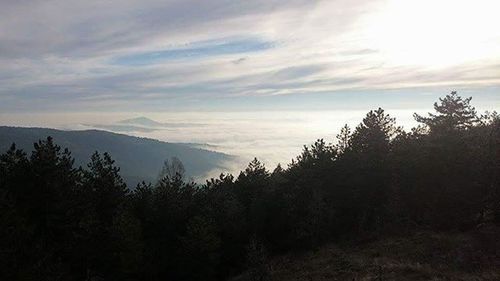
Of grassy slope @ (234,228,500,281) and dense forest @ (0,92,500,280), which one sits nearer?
grassy slope @ (234,228,500,281)

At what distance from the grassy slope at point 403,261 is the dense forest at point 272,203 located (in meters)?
2.79

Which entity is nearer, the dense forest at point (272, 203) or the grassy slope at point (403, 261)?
the grassy slope at point (403, 261)

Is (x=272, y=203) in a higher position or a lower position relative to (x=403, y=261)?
higher

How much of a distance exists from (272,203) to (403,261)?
78.9 feet

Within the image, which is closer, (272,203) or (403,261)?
(403,261)

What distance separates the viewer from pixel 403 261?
40.3m

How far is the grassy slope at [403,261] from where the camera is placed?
35.6 metres

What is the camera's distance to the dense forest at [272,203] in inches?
1820

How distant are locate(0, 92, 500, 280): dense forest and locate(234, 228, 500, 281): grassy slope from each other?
279cm

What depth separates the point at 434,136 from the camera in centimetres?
5319

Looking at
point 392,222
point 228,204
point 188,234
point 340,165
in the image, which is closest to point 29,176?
point 188,234

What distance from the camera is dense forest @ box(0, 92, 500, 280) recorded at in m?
46.2

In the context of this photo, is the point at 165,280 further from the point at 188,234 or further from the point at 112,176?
the point at 112,176

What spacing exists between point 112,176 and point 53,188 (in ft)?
31.8
